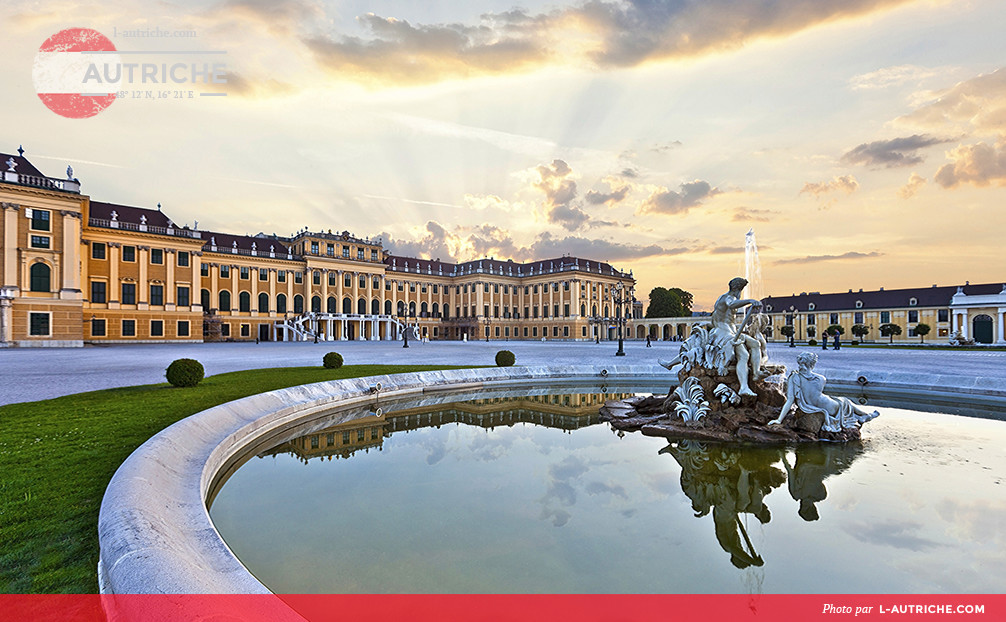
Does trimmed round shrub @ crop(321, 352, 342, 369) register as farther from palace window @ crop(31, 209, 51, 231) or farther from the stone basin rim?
palace window @ crop(31, 209, 51, 231)

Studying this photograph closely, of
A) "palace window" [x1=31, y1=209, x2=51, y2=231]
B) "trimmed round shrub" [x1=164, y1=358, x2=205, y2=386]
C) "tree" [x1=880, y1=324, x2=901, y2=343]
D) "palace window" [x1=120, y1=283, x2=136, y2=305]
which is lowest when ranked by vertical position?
"tree" [x1=880, y1=324, x2=901, y2=343]

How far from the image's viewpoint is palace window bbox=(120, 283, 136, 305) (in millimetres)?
43625

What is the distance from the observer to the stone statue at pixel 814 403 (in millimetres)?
7980

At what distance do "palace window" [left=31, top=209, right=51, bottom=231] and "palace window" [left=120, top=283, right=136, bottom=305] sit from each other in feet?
31.9

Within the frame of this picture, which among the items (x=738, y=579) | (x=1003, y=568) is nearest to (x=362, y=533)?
(x=738, y=579)

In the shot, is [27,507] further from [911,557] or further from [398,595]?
[911,557]

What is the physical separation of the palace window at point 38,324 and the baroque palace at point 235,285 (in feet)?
0.23

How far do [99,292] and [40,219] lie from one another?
9.25m

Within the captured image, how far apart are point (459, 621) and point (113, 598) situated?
1942mm

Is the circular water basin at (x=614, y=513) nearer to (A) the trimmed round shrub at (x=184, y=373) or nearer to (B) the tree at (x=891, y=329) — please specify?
(A) the trimmed round shrub at (x=184, y=373)

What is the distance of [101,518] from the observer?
3.47 meters

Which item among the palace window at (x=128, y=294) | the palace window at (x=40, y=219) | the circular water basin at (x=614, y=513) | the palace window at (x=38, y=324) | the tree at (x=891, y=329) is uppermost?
the palace window at (x=40, y=219)

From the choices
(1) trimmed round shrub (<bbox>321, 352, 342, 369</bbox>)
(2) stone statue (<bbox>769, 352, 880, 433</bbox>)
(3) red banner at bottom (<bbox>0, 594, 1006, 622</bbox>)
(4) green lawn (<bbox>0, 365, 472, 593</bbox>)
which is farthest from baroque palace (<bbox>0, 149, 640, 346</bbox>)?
(3) red banner at bottom (<bbox>0, 594, 1006, 622</bbox>)

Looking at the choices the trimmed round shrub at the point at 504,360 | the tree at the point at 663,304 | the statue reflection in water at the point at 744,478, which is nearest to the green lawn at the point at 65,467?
the statue reflection in water at the point at 744,478
